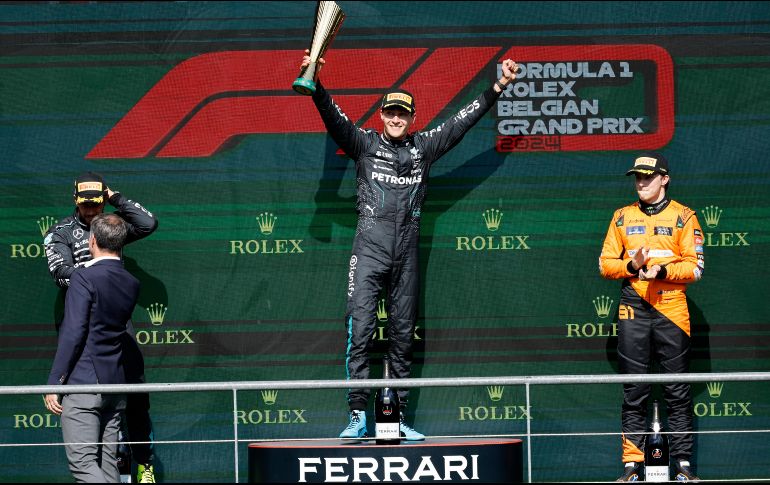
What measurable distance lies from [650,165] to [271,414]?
7.68 ft

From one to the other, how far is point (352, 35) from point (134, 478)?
8.41ft

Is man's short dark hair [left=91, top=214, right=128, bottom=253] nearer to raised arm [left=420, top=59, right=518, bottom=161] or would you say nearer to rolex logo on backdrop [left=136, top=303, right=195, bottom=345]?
rolex logo on backdrop [left=136, top=303, right=195, bottom=345]

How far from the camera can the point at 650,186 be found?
5703 mm

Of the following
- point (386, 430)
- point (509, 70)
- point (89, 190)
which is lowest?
point (386, 430)

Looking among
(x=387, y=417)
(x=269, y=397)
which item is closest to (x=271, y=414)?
(x=269, y=397)

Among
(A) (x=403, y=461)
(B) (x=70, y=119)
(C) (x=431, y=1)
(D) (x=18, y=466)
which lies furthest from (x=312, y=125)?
(D) (x=18, y=466)

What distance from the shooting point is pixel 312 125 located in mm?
6141

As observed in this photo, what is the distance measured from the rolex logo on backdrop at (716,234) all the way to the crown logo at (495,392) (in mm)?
1339

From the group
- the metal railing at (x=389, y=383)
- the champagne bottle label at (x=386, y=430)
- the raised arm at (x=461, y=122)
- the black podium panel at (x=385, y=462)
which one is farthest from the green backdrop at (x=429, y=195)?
the metal railing at (x=389, y=383)

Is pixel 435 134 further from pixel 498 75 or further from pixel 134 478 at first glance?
pixel 134 478

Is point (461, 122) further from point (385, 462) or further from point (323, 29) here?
point (385, 462)

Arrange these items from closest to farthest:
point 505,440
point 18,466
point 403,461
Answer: point 403,461, point 505,440, point 18,466

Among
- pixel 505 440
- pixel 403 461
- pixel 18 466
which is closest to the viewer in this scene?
pixel 403 461

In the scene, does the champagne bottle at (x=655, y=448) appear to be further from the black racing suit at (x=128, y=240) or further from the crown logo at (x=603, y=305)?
the black racing suit at (x=128, y=240)
